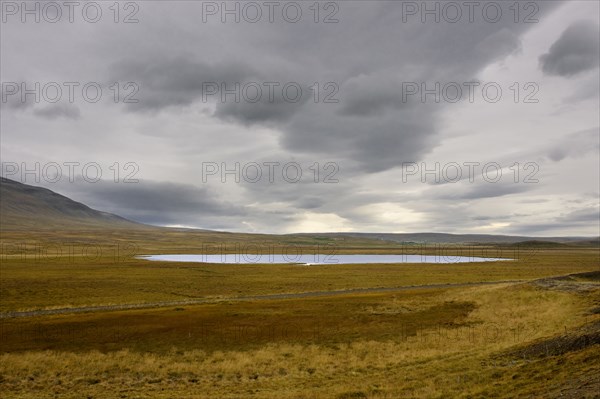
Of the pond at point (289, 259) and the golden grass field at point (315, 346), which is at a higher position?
the golden grass field at point (315, 346)

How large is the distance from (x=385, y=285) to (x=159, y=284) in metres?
41.3

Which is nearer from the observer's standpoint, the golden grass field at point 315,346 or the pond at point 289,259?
the golden grass field at point 315,346

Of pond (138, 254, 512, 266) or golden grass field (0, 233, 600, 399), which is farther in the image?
pond (138, 254, 512, 266)

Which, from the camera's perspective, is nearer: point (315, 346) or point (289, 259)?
point (315, 346)

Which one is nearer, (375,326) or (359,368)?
(359,368)

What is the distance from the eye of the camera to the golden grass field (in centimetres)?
1883

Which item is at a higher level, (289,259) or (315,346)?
(315,346)

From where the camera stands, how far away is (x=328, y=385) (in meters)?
20.8

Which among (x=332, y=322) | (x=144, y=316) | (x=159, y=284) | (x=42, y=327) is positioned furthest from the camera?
(x=159, y=284)

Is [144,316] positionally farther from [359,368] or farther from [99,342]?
[359,368]

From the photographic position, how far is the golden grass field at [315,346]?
18828 millimetres

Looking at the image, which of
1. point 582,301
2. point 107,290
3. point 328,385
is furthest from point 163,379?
point 107,290

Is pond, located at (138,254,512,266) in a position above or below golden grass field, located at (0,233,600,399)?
below

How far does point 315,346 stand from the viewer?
98.0 feet
